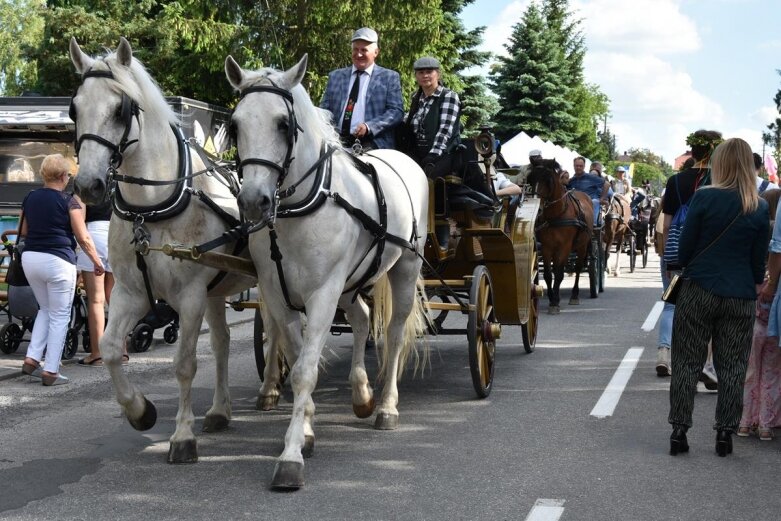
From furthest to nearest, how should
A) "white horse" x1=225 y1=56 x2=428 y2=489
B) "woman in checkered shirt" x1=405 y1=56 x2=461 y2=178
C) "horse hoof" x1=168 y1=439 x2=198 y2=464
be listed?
1. "woman in checkered shirt" x1=405 y1=56 x2=461 y2=178
2. "horse hoof" x1=168 y1=439 x2=198 y2=464
3. "white horse" x1=225 y1=56 x2=428 y2=489

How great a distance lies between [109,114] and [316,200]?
1.25 meters

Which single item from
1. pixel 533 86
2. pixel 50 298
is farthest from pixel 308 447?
pixel 533 86

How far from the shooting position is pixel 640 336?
39.9 ft

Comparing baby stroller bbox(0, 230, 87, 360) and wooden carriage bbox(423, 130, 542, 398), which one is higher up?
wooden carriage bbox(423, 130, 542, 398)

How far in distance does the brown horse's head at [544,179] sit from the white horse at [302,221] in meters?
8.58

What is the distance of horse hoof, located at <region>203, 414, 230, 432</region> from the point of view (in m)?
7.02

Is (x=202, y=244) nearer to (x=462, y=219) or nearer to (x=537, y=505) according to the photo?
(x=537, y=505)

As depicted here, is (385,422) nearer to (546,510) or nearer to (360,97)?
(546,510)

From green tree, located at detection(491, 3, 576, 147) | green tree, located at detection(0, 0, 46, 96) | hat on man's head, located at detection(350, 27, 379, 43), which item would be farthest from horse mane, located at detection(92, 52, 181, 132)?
green tree, located at detection(491, 3, 576, 147)

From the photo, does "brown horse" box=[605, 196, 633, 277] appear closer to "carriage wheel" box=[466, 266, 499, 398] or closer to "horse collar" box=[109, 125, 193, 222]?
"carriage wheel" box=[466, 266, 499, 398]

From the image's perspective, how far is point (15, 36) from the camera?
47.5 meters

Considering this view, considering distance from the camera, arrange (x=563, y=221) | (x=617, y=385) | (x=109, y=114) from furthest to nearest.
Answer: (x=563, y=221) < (x=617, y=385) < (x=109, y=114)

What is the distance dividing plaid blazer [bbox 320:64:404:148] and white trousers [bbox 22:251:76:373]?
2.85m

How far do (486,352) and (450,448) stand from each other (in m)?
1.95
